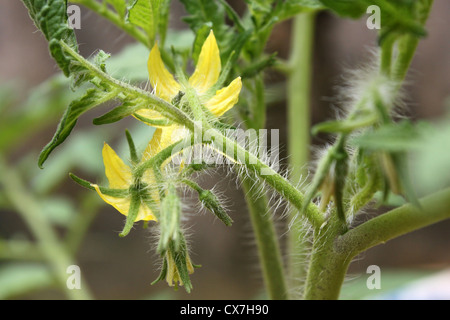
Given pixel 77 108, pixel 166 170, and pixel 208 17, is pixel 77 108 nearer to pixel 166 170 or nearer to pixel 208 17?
pixel 166 170

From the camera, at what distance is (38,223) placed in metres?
1.06

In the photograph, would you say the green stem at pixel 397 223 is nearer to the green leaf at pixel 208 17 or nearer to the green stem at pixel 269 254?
the green stem at pixel 269 254

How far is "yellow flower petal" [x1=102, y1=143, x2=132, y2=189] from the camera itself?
426 mm

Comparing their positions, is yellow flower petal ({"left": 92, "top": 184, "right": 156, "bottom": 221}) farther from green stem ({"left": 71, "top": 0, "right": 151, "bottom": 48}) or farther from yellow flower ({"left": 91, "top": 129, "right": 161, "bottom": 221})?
green stem ({"left": 71, "top": 0, "right": 151, "bottom": 48})

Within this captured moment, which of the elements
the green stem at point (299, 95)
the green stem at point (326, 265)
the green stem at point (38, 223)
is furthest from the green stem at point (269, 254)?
Answer: the green stem at point (38, 223)

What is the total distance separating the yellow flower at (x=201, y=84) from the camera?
0.43m

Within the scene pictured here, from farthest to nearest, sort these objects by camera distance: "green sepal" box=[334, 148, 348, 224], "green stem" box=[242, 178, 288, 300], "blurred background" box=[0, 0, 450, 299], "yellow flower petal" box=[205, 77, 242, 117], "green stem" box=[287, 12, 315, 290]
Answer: "blurred background" box=[0, 0, 450, 299] → "green stem" box=[287, 12, 315, 290] → "green stem" box=[242, 178, 288, 300] → "yellow flower petal" box=[205, 77, 242, 117] → "green sepal" box=[334, 148, 348, 224]

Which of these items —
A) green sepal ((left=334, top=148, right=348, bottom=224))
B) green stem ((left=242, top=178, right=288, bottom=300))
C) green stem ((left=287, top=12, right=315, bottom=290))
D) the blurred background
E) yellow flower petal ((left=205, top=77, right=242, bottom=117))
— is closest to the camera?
green sepal ((left=334, top=148, right=348, bottom=224))

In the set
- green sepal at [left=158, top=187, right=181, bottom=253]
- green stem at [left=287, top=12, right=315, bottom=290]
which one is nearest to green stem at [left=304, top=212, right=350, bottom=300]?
green sepal at [left=158, top=187, right=181, bottom=253]

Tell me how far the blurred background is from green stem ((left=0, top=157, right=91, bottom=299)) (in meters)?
0.03

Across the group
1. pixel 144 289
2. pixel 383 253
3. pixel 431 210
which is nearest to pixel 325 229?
pixel 431 210
